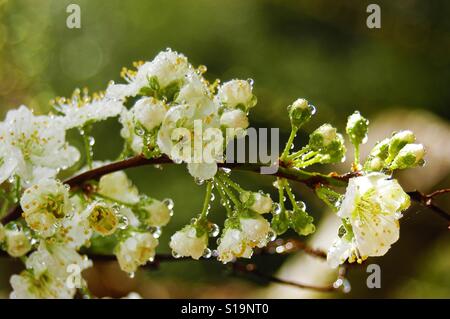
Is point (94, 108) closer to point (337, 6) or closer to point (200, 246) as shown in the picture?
point (200, 246)

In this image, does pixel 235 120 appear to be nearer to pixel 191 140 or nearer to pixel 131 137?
pixel 191 140

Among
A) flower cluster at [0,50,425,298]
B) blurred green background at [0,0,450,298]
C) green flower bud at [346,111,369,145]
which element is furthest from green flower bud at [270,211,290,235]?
blurred green background at [0,0,450,298]

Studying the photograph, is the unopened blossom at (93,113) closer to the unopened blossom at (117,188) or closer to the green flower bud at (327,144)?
the unopened blossom at (117,188)

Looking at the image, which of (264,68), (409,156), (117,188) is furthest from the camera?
(264,68)

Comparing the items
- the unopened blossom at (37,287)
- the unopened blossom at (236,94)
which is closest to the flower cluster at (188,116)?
the unopened blossom at (236,94)

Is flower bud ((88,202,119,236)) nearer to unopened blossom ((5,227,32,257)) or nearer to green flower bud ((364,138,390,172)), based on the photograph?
unopened blossom ((5,227,32,257))

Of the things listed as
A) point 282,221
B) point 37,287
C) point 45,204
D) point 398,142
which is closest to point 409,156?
point 398,142

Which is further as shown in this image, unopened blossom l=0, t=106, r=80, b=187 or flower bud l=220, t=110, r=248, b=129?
unopened blossom l=0, t=106, r=80, b=187

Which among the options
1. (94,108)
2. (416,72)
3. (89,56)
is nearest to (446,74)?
(416,72)
